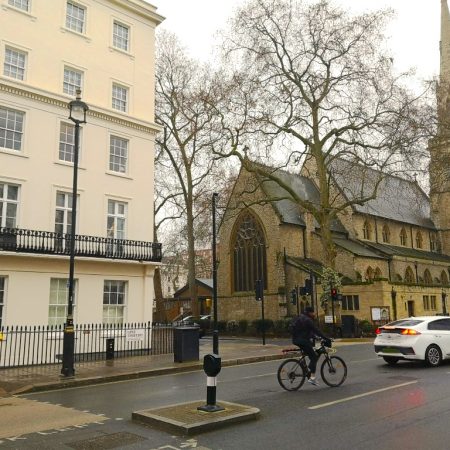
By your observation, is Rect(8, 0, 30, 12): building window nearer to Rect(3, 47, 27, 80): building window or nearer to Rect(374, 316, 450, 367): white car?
Rect(3, 47, 27, 80): building window

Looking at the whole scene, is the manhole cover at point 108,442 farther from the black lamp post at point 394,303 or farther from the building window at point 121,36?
the black lamp post at point 394,303

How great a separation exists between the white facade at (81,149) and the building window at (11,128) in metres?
0.04

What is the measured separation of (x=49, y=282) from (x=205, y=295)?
103 ft

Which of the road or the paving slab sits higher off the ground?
the paving slab

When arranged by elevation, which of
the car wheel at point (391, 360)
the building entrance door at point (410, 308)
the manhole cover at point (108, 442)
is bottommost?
the manhole cover at point (108, 442)

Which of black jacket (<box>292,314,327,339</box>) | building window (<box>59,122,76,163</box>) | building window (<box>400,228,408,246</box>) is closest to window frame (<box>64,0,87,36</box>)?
building window (<box>59,122,76,163</box>)

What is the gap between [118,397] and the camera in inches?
395

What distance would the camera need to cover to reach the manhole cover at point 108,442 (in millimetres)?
6179

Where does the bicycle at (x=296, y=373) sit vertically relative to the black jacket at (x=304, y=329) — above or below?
below

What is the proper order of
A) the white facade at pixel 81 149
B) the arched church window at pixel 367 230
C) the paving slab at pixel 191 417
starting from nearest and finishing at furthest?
the paving slab at pixel 191 417, the white facade at pixel 81 149, the arched church window at pixel 367 230

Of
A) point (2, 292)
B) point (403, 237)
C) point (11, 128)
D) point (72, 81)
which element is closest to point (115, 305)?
point (2, 292)

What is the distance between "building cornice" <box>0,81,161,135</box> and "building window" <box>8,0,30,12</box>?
11.6ft

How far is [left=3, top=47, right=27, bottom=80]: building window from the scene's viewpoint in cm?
1770

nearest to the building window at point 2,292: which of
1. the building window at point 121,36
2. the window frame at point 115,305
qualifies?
the window frame at point 115,305
